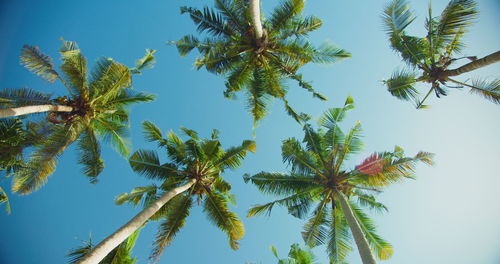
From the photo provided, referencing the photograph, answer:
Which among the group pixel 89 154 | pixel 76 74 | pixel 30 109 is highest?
pixel 76 74

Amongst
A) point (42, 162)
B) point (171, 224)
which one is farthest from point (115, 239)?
point (42, 162)

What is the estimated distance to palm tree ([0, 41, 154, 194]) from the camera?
9.80 m

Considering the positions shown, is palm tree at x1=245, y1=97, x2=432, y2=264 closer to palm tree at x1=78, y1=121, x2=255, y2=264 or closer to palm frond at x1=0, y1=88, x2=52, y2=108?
palm tree at x1=78, y1=121, x2=255, y2=264

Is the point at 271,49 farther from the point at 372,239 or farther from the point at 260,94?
the point at 372,239

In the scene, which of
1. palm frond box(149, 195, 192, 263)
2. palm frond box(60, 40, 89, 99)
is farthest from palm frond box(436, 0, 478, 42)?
palm frond box(60, 40, 89, 99)

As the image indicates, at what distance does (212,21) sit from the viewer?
12617mm

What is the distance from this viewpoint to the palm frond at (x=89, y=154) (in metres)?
11.4

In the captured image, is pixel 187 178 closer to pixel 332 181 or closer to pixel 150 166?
pixel 150 166

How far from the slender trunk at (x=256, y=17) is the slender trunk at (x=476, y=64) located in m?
6.75

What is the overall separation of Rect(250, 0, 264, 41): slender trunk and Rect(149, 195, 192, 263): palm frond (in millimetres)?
7403

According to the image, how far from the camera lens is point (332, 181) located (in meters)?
10.4

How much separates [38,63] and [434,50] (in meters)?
14.5

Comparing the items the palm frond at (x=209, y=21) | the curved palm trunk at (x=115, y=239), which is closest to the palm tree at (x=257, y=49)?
the palm frond at (x=209, y=21)

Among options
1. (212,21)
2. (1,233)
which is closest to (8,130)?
(212,21)
